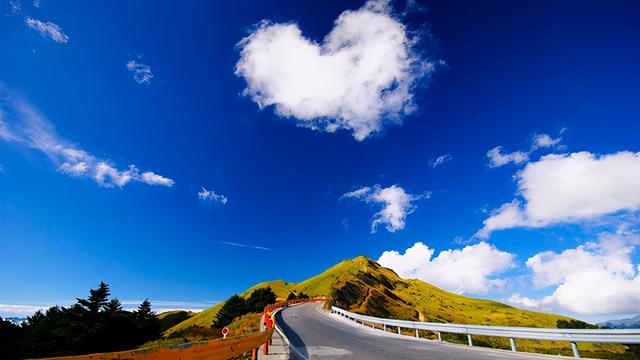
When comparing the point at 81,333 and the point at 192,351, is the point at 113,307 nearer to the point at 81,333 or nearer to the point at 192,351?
the point at 81,333

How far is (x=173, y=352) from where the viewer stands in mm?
5395

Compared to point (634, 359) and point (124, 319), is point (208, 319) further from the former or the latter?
point (634, 359)

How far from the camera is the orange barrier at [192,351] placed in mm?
4102

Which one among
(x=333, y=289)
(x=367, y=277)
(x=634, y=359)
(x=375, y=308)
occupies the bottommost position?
(x=634, y=359)

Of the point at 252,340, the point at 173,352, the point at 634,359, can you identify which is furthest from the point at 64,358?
the point at 634,359

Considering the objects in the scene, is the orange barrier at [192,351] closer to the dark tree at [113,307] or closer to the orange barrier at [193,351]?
the orange barrier at [193,351]

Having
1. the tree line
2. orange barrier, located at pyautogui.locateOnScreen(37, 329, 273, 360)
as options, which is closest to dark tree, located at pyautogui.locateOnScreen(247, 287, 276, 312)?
the tree line

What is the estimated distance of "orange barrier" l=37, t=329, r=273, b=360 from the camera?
4102 mm

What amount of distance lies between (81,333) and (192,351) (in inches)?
2312

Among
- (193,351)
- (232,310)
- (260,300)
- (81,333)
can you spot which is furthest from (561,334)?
(232,310)

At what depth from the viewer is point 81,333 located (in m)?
49.6

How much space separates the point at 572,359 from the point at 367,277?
174ft

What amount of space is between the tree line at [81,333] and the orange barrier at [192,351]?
52878 mm

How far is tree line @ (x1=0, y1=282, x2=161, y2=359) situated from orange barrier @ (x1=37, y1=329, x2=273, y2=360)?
2082 inches
